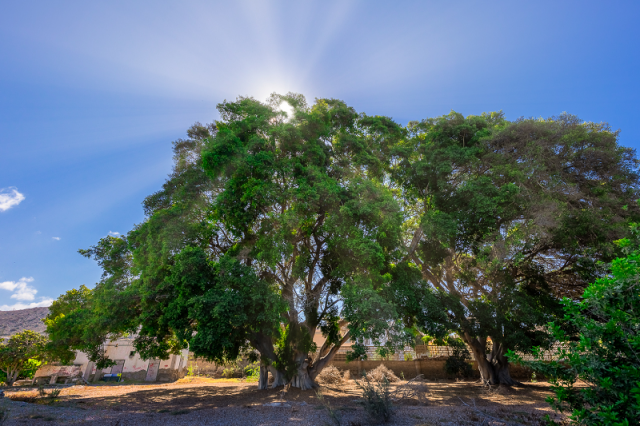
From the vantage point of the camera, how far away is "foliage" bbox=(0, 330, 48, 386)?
50.2ft

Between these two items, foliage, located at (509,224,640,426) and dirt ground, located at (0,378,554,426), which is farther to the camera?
dirt ground, located at (0,378,554,426)

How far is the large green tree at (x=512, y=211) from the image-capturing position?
10.1 meters

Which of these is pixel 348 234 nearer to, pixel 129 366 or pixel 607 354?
pixel 607 354

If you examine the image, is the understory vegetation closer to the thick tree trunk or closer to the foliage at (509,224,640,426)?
the thick tree trunk

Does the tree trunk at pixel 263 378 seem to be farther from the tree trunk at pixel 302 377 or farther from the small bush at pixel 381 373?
the small bush at pixel 381 373

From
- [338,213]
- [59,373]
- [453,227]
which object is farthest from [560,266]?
[59,373]

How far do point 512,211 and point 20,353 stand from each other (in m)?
23.3

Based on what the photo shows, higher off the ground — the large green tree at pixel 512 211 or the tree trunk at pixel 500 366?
the large green tree at pixel 512 211

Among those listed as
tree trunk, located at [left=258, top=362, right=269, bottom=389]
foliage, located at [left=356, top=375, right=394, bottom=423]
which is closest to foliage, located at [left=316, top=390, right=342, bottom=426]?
foliage, located at [left=356, top=375, right=394, bottom=423]

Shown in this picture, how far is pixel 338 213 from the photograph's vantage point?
1027 centimetres

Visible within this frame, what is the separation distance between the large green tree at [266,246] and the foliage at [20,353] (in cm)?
695

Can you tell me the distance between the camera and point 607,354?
3350 mm

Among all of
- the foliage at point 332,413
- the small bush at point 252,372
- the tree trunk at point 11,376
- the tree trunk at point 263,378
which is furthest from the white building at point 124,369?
the foliage at point 332,413

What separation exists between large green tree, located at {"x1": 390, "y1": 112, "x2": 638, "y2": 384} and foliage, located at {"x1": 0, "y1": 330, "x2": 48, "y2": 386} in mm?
18209
